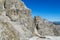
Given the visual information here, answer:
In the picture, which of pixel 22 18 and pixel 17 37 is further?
pixel 22 18

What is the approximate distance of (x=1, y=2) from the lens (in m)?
18.6

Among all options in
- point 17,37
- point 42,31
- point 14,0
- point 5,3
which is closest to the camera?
point 17,37

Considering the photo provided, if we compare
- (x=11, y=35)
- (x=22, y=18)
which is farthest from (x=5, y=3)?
(x=11, y=35)

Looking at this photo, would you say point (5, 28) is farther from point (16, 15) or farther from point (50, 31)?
point (50, 31)

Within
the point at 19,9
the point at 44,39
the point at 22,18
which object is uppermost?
the point at 19,9

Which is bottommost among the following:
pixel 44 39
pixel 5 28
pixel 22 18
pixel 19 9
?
pixel 44 39

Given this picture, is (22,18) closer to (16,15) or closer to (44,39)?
(16,15)

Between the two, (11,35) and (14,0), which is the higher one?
(14,0)

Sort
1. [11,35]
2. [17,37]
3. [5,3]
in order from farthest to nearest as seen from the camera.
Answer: [5,3] → [17,37] → [11,35]

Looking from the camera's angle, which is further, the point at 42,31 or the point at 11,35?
the point at 42,31

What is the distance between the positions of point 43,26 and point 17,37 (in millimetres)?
17358

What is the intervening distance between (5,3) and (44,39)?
7.31 metres

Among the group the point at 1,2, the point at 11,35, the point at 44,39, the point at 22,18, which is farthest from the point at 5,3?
the point at 11,35

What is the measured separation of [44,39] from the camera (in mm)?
19016
